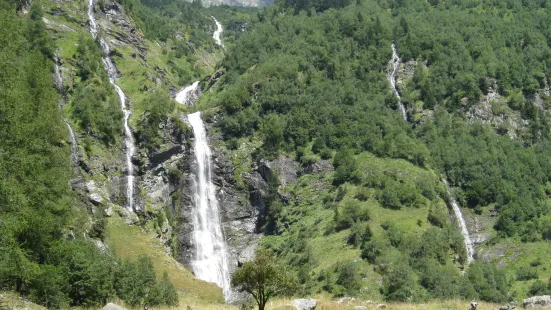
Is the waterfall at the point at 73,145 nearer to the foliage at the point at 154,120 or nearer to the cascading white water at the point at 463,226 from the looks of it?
the foliage at the point at 154,120

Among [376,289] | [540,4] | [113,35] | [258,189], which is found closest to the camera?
[376,289]

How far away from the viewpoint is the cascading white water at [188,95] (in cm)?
13575

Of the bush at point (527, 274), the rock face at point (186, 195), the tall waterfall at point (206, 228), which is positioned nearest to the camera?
the bush at point (527, 274)

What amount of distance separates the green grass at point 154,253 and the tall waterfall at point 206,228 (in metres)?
4.27

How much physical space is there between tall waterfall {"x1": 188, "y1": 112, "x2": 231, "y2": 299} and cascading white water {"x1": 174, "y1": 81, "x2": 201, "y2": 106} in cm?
3233

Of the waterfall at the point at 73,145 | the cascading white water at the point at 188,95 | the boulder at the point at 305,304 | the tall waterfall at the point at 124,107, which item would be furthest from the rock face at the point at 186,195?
the boulder at the point at 305,304

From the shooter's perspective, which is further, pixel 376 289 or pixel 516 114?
pixel 516 114

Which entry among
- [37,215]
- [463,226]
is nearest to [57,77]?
[37,215]

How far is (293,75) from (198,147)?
30615 mm

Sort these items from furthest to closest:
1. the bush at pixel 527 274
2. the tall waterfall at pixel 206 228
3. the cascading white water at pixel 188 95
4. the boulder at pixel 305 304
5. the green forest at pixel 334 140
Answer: the cascading white water at pixel 188 95 < the tall waterfall at pixel 206 228 < the bush at pixel 527 274 < the green forest at pixel 334 140 < the boulder at pixel 305 304

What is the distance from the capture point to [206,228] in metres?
91.9

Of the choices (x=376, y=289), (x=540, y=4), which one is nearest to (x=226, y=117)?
(x=376, y=289)

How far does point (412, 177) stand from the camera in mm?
95750

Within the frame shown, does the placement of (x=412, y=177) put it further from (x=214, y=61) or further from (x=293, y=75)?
(x=214, y=61)
